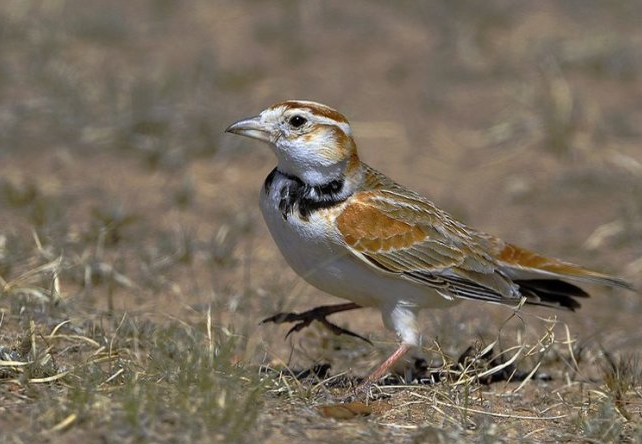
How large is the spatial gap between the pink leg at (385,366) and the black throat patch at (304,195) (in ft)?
2.50

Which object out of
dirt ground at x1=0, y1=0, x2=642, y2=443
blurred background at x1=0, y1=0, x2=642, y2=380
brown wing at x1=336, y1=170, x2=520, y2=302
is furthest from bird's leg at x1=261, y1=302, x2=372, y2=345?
brown wing at x1=336, y1=170, x2=520, y2=302

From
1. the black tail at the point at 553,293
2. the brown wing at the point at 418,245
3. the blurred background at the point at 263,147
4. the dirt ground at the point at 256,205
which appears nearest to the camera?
the dirt ground at the point at 256,205

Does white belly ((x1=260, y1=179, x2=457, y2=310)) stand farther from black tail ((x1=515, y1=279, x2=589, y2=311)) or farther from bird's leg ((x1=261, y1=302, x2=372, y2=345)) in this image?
black tail ((x1=515, y1=279, x2=589, y2=311))

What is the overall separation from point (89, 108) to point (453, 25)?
438cm

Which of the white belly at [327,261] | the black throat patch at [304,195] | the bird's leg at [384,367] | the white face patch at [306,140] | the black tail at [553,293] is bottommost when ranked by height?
the bird's leg at [384,367]

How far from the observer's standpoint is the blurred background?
274 inches

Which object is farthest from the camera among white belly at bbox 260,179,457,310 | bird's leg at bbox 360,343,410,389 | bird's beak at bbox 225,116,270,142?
bird's beak at bbox 225,116,270,142

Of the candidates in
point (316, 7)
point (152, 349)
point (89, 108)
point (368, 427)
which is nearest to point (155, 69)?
point (89, 108)

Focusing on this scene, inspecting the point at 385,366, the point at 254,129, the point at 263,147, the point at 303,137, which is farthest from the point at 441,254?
the point at 263,147

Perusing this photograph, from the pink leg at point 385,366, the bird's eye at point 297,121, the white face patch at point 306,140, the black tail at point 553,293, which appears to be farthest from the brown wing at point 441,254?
the bird's eye at point 297,121

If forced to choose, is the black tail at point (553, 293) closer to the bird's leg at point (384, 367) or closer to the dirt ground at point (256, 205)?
the dirt ground at point (256, 205)

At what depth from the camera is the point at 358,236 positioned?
5234 mm

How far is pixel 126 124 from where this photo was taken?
9.06 metres

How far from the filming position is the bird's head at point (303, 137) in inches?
211
